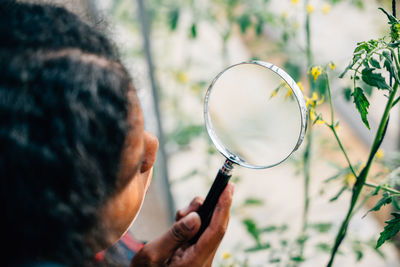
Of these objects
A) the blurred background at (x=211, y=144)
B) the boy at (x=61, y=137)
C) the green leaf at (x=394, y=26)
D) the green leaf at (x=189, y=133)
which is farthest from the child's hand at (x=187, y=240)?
the green leaf at (x=189, y=133)

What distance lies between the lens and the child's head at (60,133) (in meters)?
0.47

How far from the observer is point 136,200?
1.97 ft

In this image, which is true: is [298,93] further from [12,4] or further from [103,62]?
[12,4]

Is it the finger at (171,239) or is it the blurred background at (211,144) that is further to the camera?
the blurred background at (211,144)

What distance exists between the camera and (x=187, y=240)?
688 millimetres

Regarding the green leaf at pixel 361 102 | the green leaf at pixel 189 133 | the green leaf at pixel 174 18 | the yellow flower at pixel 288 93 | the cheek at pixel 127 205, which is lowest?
the green leaf at pixel 361 102

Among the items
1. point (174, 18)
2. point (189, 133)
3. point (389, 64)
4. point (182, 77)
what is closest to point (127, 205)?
point (389, 64)

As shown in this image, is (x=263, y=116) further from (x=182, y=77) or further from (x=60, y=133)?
(x=182, y=77)

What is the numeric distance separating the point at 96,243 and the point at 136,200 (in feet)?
0.30

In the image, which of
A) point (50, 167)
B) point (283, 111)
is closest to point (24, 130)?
point (50, 167)

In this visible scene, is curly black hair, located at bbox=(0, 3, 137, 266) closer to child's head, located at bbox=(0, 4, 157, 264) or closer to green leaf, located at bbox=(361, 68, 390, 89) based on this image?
child's head, located at bbox=(0, 4, 157, 264)

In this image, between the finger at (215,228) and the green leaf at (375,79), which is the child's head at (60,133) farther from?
the green leaf at (375,79)

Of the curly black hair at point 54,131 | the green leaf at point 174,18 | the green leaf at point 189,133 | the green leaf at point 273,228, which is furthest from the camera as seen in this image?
the green leaf at point 189,133

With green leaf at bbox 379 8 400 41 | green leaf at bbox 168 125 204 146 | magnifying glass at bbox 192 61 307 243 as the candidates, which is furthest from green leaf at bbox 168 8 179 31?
green leaf at bbox 379 8 400 41
